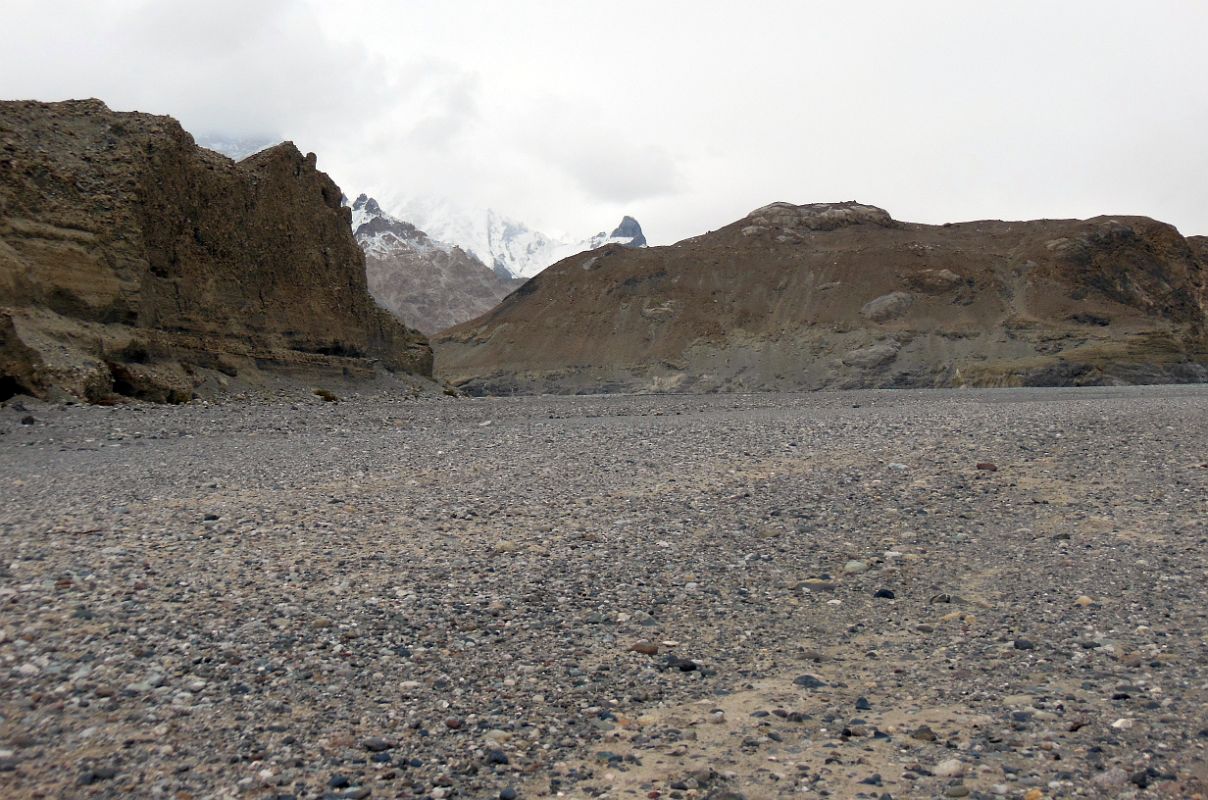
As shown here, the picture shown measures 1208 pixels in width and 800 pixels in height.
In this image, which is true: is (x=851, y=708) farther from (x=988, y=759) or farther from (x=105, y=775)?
(x=105, y=775)

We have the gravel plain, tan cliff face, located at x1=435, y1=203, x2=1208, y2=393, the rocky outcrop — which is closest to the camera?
the gravel plain

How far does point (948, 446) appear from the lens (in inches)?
411

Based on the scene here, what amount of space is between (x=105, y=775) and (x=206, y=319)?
25063mm

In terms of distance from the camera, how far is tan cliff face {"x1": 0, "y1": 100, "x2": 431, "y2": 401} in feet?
68.1

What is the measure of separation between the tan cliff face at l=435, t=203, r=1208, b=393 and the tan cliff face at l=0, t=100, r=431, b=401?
38.8m

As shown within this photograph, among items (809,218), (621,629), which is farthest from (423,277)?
(621,629)

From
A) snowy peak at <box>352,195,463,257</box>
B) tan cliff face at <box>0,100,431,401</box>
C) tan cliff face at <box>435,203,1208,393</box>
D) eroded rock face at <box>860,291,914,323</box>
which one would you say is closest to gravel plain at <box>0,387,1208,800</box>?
tan cliff face at <box>0,100,431,401</box>

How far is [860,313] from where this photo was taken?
69938 millimetres

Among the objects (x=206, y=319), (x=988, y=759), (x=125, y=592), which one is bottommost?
(x=988, y=759)

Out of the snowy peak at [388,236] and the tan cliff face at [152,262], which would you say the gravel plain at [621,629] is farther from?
the snowy peak at [388,236]

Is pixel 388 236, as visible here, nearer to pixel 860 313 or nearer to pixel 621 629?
pixel 860 313

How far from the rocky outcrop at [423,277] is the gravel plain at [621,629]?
477ft

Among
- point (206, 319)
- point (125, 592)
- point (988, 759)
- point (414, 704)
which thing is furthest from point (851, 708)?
point (206, 319)

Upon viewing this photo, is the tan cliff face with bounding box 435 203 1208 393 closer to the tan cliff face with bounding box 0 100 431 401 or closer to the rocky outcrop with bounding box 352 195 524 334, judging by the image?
the tan cliff face with bounding box 0 100 431 401
